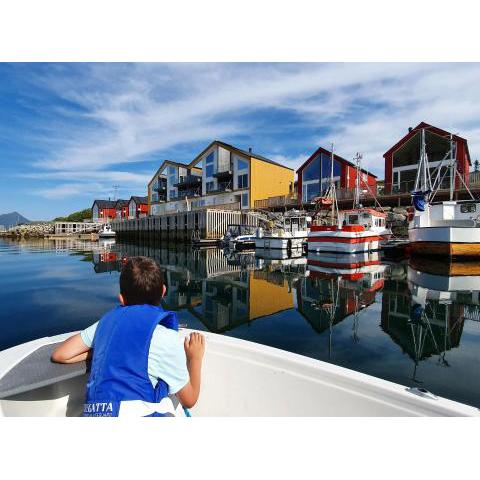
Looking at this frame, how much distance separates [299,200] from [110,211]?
61.0 metres

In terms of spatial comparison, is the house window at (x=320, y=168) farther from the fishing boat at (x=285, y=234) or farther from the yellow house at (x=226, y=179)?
the fishing boat at (x=285, y=234)

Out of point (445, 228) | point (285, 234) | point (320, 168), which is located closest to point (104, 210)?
point (320, 168)

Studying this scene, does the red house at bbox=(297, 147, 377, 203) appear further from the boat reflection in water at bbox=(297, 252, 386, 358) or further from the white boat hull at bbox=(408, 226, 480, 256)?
the boat reflection in water at bbox=(297, 252, 386, 358)

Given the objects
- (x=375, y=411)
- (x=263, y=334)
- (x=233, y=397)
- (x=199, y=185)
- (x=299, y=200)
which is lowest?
(x=263, y=334)

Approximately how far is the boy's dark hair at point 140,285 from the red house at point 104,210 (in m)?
82.6

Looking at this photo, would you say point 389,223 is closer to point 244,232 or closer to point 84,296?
point 244,232

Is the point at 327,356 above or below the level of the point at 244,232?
below

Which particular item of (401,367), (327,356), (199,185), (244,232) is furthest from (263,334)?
(199,185)

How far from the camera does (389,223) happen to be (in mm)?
31156

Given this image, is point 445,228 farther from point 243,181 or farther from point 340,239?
point 243,181

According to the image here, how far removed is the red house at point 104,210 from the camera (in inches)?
3088

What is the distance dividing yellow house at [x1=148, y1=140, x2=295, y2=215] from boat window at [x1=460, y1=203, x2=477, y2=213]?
21.5 meters

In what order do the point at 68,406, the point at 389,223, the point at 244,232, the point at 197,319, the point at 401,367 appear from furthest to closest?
the point at 389,223, the point at 244,232, the point at 197,319, the point at 401,367, the point at 68,406

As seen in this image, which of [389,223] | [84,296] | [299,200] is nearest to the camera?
[84,296]
